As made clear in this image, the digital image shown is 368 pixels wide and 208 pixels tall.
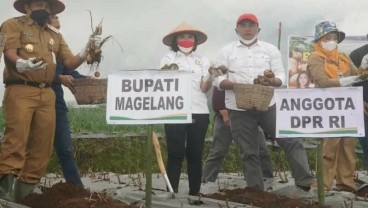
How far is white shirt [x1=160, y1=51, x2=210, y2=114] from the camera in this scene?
517cm

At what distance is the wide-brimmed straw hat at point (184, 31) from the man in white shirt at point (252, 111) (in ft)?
0.85

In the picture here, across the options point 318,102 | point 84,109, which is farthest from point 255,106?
point 84,109

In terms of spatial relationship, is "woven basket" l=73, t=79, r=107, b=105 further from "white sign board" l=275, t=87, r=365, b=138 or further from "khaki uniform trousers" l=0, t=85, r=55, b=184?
"white sign board" l=275, t=87, r=365, b=138

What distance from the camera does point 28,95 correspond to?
15.2ft

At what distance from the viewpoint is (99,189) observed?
220 inches

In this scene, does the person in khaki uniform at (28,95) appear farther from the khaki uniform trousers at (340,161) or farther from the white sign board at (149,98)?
the khaki uniform trousers at (340,161)

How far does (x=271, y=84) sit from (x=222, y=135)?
5.01 ft

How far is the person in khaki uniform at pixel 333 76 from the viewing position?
534cm

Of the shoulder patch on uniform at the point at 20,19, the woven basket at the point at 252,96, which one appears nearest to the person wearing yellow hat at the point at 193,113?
the woven basket at the point at 252,96

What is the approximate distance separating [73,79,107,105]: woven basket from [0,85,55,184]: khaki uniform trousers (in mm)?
266

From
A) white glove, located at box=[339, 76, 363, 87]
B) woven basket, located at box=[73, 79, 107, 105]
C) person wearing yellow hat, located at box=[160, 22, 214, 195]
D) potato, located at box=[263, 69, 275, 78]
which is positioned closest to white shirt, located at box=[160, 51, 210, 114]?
person wearing yellow hat, located at box=[160, 22, 214, 195]

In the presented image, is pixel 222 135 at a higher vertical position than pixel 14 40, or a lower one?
lower

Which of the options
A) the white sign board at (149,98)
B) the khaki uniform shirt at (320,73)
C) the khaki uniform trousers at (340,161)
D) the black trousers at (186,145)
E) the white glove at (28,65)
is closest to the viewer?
the white sign board at (149,98)

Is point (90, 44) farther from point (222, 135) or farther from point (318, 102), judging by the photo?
point (222, 135)
